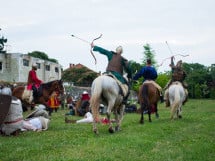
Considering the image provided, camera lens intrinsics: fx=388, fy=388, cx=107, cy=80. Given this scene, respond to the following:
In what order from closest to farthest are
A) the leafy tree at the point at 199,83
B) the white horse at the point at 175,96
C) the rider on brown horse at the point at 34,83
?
the white horse at the point at 175,96 < the rider on brown horse at the point at 34,83 < the leafy tree at the point at 199,83

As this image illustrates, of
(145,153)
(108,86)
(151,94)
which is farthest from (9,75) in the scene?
(145,153)

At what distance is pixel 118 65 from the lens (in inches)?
459

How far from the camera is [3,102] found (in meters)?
9.98

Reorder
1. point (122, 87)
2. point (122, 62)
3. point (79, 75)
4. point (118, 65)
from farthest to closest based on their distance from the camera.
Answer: point (79, 75) → point (122, 62) → point (118, 65) → point (122, 87)

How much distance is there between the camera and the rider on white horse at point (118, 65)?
453 inches

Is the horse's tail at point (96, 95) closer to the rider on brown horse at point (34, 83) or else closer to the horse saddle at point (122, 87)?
the horse saddle at point (122, 87)

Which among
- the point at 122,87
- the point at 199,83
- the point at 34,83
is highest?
the point at 199,83

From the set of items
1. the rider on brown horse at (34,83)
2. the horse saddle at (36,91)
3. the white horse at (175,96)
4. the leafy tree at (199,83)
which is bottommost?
the white horse at (175,96)

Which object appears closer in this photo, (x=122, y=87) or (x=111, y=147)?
(x=111, y=147)

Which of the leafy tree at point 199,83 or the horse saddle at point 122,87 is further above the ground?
the leafy tree at point 199,83

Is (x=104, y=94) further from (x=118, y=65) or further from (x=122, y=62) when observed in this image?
(x=122, y=62)

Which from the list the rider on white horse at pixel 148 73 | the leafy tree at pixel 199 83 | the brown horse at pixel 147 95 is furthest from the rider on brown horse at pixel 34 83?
the leafy tree at pixel 199 83

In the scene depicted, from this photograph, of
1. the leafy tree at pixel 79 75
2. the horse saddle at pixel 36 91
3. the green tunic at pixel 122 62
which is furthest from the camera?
the leafy tree at pixel 79 75

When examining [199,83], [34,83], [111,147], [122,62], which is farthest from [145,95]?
[199,83]
